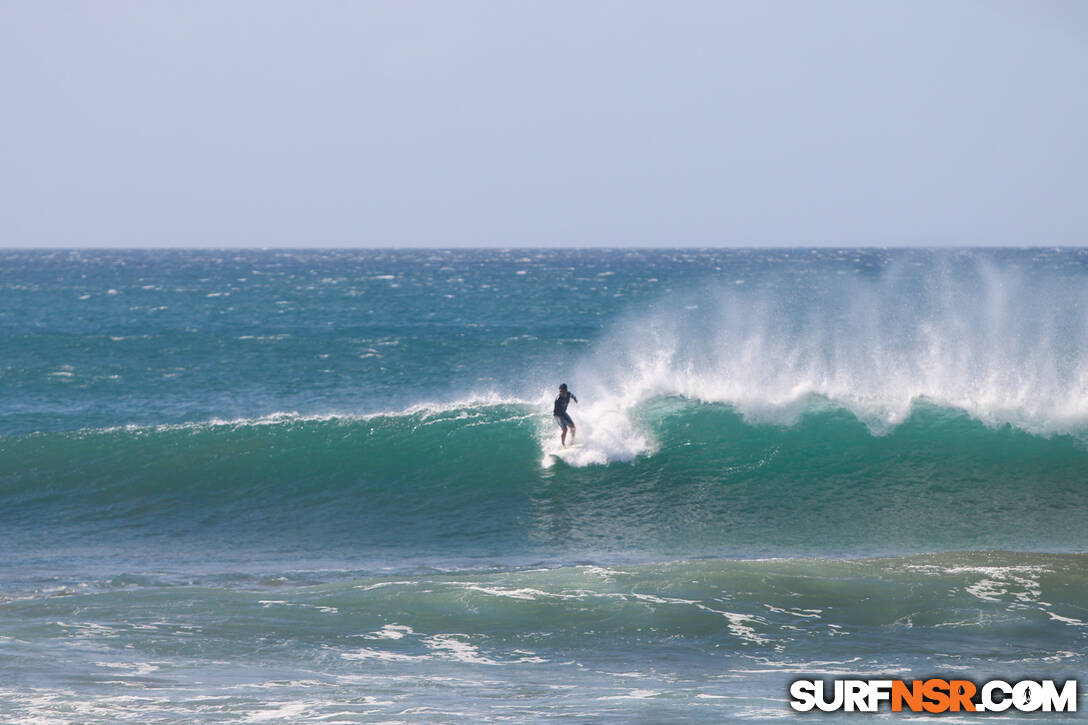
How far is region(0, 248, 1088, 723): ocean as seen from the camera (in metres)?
10.3

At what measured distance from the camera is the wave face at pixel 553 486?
658 inches

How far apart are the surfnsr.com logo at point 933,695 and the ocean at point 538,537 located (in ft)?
0.78

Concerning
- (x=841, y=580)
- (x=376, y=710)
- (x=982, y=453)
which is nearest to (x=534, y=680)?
(x=376, y=710)

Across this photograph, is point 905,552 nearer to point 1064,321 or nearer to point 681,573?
point 681,573

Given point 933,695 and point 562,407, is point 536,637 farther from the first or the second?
point 562,407

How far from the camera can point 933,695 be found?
31.5 ft

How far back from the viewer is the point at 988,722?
28.8 ft

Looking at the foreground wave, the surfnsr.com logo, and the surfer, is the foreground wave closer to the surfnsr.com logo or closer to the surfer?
the surfnsr.com logo

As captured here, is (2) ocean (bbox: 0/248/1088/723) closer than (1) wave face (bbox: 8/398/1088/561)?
Yes

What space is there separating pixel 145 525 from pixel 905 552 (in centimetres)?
1180

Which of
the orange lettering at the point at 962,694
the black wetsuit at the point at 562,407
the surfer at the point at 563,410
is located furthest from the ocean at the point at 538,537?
the black wetsuit at the point at 562,407

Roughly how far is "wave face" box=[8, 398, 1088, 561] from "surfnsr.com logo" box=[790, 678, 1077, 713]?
580cm

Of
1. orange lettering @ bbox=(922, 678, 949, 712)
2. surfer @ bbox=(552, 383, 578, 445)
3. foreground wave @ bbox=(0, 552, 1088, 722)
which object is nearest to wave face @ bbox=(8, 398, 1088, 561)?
surfer @ bbox=(552, 383, 578, 445)

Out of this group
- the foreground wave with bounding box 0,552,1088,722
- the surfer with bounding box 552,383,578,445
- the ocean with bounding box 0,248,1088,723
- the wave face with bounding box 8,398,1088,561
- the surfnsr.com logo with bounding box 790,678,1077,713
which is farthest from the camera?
the surfer with bounding box 552,383,578,445
